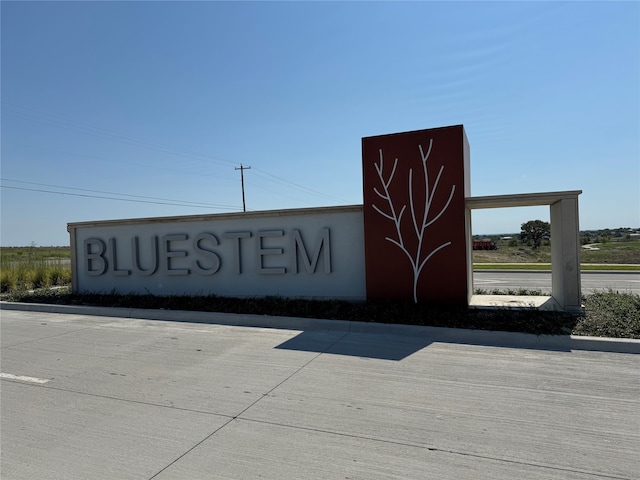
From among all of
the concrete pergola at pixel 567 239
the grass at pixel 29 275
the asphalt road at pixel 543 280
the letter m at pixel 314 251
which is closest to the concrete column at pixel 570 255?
the concrete pergola at pixel 567 239

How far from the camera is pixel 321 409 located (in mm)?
4426

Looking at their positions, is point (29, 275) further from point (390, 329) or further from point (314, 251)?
point (390, 329)

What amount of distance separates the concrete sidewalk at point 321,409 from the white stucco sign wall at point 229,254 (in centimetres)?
339

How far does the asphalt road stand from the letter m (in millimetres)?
5968

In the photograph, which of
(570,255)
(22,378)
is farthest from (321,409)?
(570,255)

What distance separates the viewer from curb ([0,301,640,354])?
6477mm

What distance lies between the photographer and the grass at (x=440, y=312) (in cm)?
715

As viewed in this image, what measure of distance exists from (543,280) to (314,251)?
1014 centimetres

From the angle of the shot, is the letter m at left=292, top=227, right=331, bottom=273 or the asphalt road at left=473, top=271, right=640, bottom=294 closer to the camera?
the letter m at left=292, top=227, right=331, bottom=273

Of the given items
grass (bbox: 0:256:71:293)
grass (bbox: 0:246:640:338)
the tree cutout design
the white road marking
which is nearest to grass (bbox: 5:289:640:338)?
grass (bbox: 0:246:640:338)

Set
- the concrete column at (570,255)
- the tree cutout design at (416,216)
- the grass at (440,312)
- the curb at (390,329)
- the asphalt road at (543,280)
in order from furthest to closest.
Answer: the asphalt road at (543,280), the tree cutout design at (416,216), the concrete column at (570,255), the grass at (440,312), the curb at (390,329)

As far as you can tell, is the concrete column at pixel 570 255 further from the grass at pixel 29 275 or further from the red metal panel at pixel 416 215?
the grass at pixel 29 275

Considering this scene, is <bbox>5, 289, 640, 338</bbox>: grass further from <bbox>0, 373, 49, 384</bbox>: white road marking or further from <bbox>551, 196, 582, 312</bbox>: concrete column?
<bbox>0, 373, 49, 384</bbox>: white road marking

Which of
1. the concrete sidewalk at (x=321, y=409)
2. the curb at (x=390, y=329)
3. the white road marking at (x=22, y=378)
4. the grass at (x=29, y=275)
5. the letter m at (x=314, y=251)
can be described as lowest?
the concrete sidewalk at (x=321, y=409)
